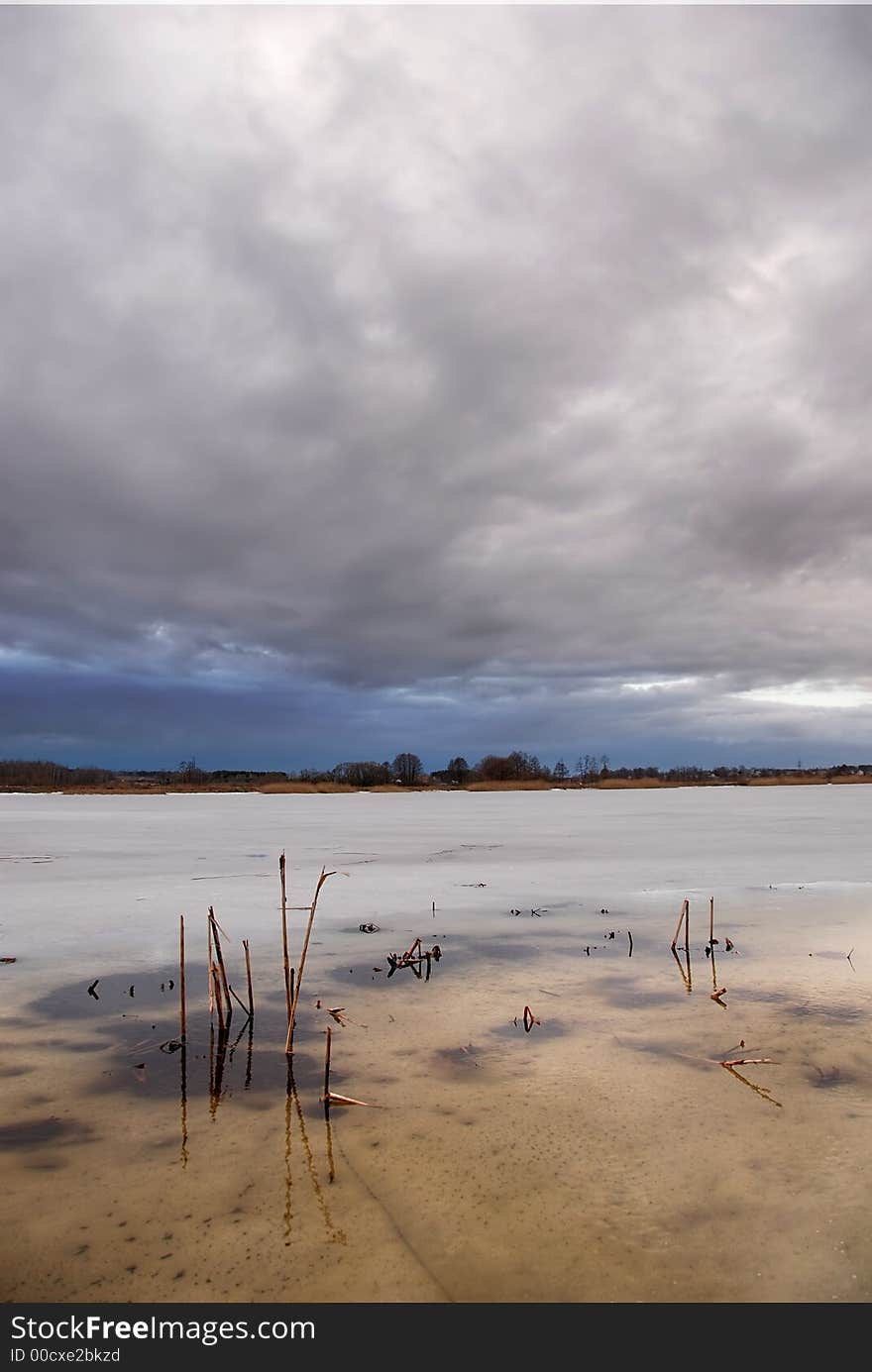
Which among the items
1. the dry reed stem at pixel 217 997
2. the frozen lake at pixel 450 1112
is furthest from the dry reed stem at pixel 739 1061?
the dry reed stem at pixel 217 997

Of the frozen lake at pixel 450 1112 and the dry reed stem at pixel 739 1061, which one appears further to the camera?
the dry reed stem at pixel 739 1061

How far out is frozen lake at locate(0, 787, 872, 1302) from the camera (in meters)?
2.95

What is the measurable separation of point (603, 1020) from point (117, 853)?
13169 millimetres

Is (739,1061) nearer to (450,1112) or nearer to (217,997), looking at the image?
(450,1112)

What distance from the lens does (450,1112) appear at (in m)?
4.22

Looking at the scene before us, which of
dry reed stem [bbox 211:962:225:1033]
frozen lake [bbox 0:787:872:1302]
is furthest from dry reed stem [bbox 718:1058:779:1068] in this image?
dry reed stem [bbox 211:962:225:1033]

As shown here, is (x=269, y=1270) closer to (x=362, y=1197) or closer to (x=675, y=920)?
(x=362, y=1197)

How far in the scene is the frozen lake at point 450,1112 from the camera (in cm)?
295

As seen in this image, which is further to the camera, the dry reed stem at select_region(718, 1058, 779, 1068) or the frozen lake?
the dry reed stem at select_region(718, 1058, 779, 1068)

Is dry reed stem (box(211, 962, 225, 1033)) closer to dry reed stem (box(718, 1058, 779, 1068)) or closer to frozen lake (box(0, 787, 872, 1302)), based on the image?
frozen lake (box(0, 787, 872, 1302))

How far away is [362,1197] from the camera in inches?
133

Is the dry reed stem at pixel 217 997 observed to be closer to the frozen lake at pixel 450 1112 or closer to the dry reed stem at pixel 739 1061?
the frozen lake at pixel 450 1112
